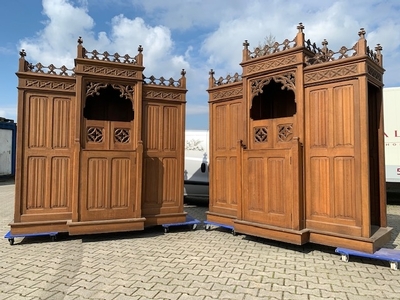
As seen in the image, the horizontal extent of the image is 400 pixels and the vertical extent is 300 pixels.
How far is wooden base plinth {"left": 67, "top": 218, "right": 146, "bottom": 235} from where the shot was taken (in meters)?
5.36

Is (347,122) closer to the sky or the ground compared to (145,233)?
closer to the sky

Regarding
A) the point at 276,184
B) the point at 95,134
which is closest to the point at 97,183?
the point at 95,134

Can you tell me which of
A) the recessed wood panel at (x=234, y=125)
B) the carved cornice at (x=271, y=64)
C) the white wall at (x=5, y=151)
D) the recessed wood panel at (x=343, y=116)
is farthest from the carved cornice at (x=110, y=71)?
the white wall at (x=5, y=151)

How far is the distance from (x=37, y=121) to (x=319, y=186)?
17.4ft

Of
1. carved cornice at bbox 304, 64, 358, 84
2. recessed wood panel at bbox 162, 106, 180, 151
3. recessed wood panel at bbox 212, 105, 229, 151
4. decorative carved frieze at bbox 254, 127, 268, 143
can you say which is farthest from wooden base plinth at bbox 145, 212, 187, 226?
carved cornice at bbox 304, 64, 358, 84

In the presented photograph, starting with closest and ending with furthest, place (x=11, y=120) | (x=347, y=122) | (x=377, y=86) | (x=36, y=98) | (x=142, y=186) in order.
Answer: (x=347, y=122) < (x=377, y=86) < (x=36, y=98) < (x=142, y=186) < (x=11, y=120)

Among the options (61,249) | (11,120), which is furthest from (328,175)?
(11,120)

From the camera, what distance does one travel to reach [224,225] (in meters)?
6.34

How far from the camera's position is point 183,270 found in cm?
408

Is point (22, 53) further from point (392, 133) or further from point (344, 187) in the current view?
point (392, 133)

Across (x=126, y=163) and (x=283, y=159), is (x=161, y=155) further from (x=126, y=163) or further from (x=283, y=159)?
(x=283, y=159)

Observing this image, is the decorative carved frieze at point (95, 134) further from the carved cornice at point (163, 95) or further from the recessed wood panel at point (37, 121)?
the carved cornice at point (163, 95)

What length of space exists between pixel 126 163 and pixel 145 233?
158cm

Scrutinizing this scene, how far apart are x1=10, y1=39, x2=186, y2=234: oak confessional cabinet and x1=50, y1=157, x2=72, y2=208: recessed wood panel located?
2cm
